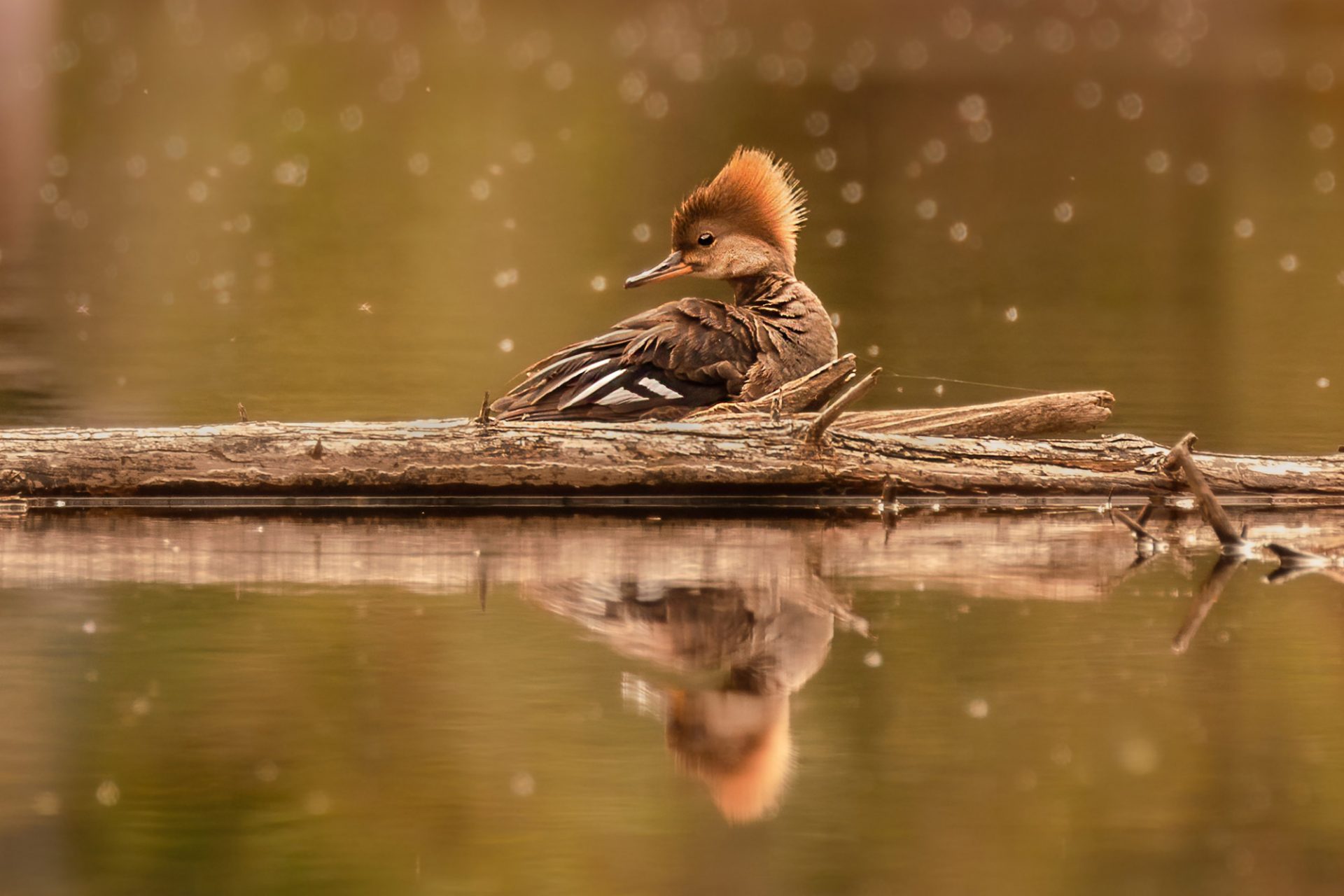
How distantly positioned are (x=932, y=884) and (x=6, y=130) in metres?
19.9

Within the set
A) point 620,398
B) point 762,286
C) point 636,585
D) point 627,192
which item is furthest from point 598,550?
point 627,192

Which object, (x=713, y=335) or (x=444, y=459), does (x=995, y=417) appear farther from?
(x=444, y=459)

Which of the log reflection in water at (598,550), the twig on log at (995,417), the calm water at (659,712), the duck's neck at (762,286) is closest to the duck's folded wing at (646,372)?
the twig on log at (995,417)

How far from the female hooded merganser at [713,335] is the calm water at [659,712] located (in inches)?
39.9

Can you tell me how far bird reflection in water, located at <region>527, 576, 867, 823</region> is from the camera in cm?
461

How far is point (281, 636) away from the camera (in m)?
5.73

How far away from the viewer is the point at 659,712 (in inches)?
197

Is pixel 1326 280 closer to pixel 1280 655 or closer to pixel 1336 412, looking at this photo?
pixel 1336 412

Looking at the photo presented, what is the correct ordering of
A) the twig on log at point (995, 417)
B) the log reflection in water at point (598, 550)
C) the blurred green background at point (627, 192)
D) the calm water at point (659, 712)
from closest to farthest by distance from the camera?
the calm water at point (659, 712), the log reflection in water at point (598, 550), the twig on log at point (995, 417), the blurred green background at point (627, 192)

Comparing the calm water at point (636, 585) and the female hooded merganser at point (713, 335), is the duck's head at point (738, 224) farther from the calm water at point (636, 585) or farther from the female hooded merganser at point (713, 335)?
the calm water at point (636, 585)

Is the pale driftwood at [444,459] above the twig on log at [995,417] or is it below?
below

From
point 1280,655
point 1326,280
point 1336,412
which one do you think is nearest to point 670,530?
point 1280,655

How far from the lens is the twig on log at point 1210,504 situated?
260 inches

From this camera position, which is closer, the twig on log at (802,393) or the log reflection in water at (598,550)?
the log reflection in water at (598,550)
